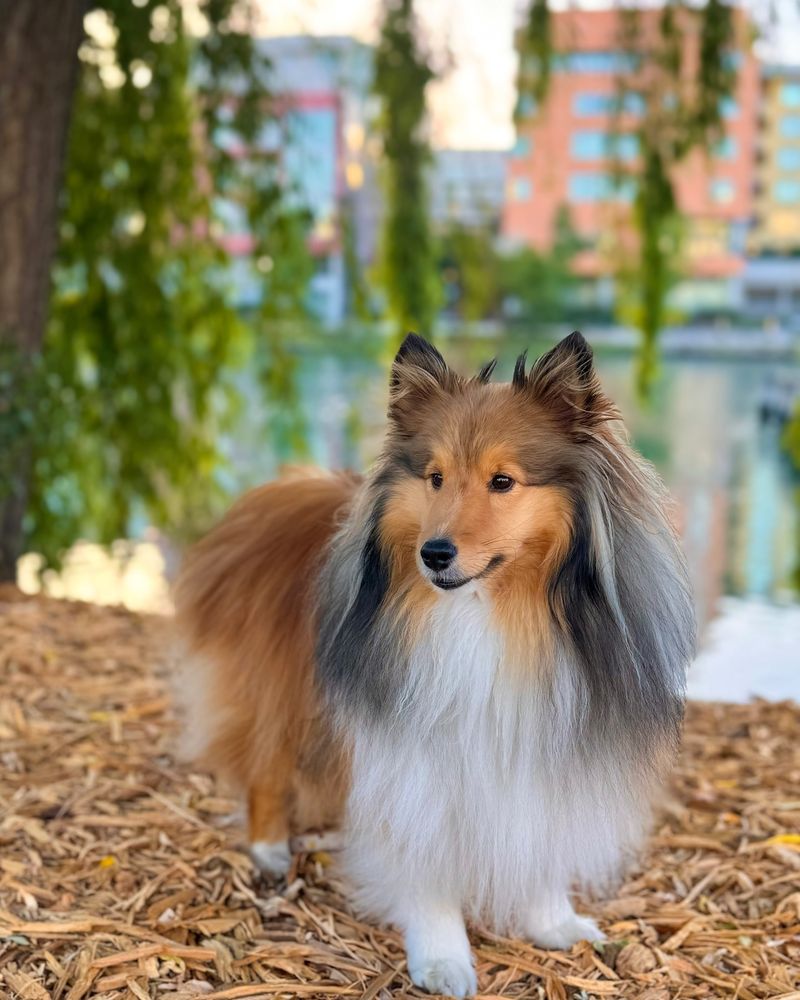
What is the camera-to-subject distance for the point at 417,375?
239 centimetres

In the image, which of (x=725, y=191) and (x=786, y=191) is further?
(x=786, y=191)

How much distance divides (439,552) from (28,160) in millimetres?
3575

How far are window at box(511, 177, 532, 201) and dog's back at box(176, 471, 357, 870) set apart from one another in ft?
12.5

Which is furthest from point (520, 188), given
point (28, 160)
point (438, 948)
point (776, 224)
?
point (776, 224)

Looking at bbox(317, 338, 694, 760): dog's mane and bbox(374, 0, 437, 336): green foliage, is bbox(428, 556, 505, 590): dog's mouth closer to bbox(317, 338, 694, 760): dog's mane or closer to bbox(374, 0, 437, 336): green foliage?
bbox(317, 338, 694, 760): dog's mane

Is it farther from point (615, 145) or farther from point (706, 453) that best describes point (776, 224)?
point (615, 145)

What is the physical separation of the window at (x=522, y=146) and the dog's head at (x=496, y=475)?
12.3ft

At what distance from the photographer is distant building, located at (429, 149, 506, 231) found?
570 cm

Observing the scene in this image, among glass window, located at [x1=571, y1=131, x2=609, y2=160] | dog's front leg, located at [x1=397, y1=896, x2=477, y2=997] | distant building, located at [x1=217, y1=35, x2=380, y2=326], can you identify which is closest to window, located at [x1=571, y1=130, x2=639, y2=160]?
glass window, located at [x1=571, y1=131, x2=609, y2=160]

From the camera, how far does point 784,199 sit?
35.0 ft

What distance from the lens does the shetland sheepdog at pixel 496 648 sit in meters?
2.21

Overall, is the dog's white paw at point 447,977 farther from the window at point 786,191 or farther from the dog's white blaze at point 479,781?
the window at point 786,191

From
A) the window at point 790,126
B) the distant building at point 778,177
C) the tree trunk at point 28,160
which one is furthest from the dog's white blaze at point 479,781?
the window at point 790,126

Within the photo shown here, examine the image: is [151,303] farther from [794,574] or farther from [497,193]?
[794,574]
